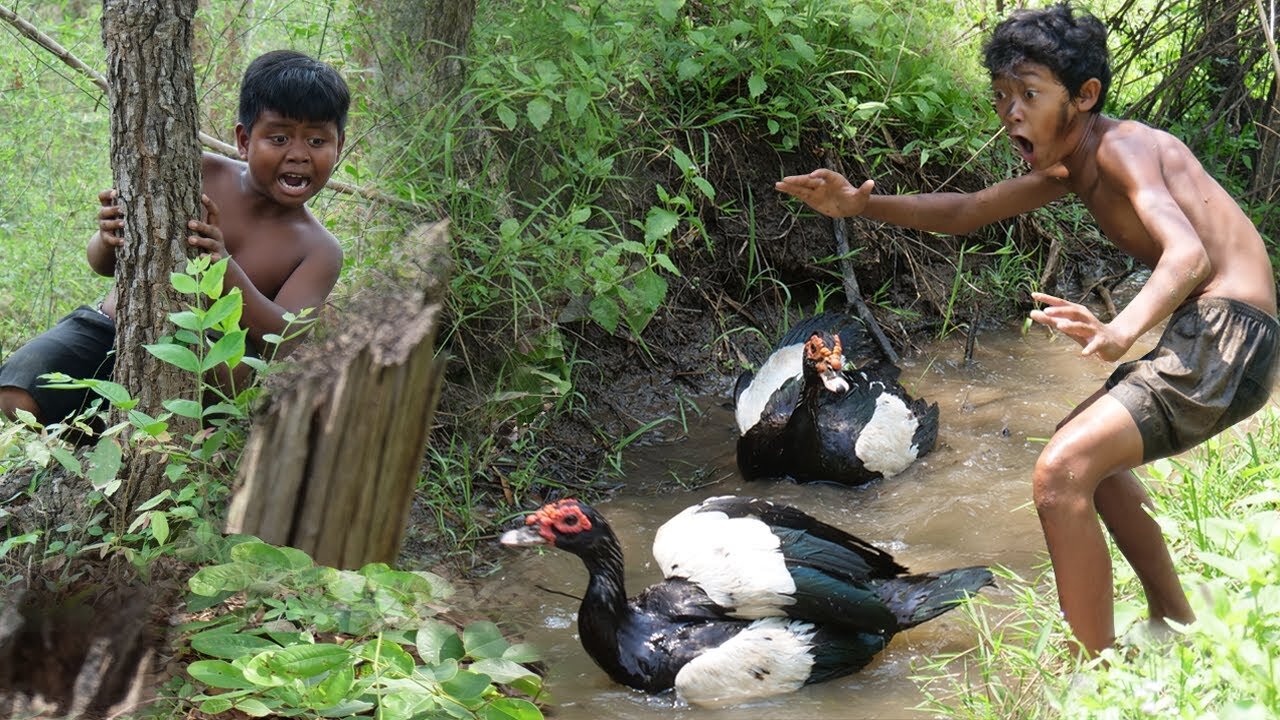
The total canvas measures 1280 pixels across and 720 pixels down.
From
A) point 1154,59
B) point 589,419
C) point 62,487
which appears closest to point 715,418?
point 589,419

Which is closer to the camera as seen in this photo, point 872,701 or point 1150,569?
point 1150,569

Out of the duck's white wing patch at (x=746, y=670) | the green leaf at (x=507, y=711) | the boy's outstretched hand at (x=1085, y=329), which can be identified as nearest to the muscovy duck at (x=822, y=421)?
the duck's white wing patch at (x=746, y=670)

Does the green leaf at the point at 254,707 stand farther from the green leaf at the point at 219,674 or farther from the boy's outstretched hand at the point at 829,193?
the boy's outstretched hand at the point at 829,193

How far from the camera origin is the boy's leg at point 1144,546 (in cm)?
344

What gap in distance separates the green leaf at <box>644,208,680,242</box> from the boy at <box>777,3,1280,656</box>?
6.53ft

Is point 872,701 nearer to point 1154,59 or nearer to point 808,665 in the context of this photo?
point 808,665

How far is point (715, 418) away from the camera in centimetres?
610

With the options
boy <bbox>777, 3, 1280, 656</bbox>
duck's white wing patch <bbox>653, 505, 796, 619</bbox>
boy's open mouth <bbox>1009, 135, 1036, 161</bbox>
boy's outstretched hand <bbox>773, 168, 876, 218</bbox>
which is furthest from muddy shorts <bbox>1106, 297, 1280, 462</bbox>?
duck's white wing patch <bbox>653, 505, 796, 619</bbox>

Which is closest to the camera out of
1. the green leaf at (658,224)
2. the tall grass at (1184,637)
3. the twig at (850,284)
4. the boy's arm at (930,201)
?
the tall grass at (1184,637)

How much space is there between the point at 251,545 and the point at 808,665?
1883mm

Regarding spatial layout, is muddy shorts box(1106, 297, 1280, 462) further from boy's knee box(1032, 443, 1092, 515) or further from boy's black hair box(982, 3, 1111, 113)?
boy's black hair box(982, 3, 1111, 113)

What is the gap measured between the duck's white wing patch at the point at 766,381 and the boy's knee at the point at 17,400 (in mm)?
2971

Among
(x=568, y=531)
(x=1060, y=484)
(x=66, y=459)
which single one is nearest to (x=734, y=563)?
(x=568, y=531)

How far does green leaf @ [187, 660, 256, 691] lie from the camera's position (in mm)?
2760
